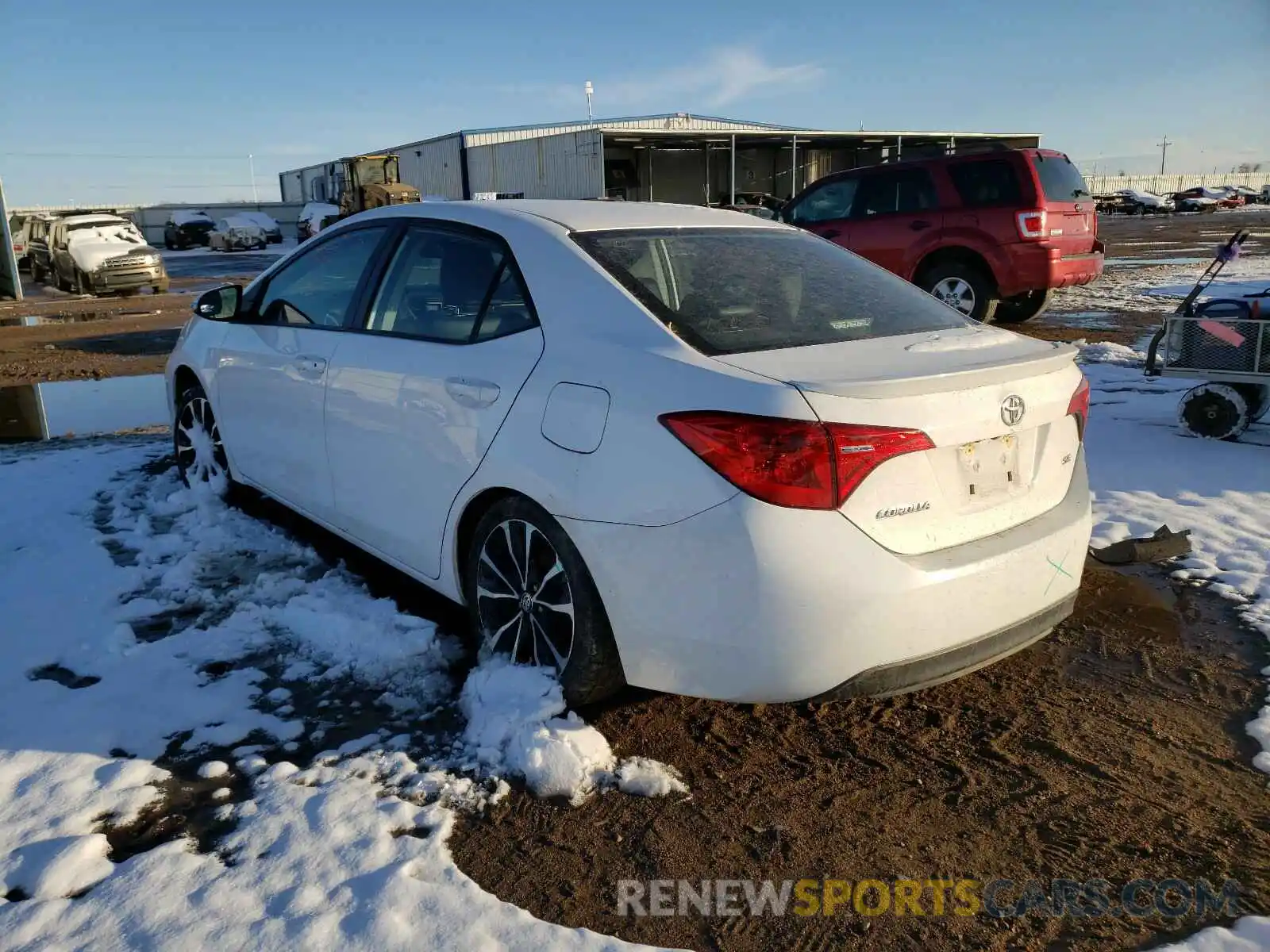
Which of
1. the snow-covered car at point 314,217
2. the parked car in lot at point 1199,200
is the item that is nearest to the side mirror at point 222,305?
the snow-covered car at point 314,217

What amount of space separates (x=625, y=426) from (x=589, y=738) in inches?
37.5

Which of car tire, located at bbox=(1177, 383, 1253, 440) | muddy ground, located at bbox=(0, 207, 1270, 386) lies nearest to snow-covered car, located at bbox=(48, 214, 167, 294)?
muddy ground, located at bbox=(0, 207, 1270, 386)

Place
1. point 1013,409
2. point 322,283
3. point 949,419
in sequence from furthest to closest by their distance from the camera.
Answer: point 322,283 → point 1013,409 → point 949,419

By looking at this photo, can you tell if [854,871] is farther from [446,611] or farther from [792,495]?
[446,611]

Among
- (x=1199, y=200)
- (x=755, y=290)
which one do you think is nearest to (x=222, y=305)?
(x=755, y=290)

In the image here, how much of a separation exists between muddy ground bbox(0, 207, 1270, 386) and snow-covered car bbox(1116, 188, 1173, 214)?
114ft

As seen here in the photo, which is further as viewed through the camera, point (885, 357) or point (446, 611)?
point (446, 611)

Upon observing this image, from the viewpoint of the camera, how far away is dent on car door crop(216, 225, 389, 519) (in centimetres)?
400

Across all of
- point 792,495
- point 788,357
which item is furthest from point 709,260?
point 792,495

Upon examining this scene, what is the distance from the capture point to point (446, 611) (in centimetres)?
395

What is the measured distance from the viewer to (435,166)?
48.4 m

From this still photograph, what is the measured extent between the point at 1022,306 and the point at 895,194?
2107 millimetres

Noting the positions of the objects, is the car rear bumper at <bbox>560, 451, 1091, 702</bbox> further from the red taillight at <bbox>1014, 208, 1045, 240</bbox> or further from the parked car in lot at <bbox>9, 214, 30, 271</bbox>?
the parked car in lot at <bbox>9, 214, 30, 271</bbox>

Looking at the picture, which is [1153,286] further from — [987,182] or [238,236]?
[238,236]
